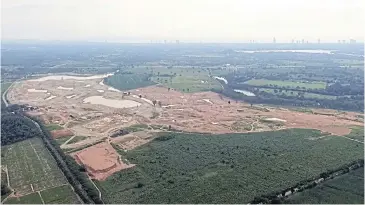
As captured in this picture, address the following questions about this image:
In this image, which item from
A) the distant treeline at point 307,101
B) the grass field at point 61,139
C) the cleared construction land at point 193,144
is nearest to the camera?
the cleared construction land at point 193,144

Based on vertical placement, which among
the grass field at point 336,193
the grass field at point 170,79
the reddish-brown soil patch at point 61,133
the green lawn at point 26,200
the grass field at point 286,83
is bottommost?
the green lawn at point 26,200

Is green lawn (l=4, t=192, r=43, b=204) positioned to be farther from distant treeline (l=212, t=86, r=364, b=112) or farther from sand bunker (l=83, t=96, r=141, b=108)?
distant treeline (l=212, t=86, r=364, b=112)

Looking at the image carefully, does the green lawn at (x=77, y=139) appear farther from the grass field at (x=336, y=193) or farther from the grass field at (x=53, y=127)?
the grass field at (x=336, y=193)

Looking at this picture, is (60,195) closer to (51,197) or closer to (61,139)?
(51,197)

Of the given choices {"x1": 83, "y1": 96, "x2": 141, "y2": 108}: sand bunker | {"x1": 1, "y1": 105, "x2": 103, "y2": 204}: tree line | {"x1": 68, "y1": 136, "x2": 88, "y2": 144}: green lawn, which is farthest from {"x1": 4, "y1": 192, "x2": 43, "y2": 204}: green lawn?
{"x1": 83, "y1": 96, "x2": 141, "y2": 108}: sand bunker

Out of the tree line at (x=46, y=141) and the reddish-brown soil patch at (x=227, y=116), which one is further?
the reddish-brown soil patch at (x=227, y=116)

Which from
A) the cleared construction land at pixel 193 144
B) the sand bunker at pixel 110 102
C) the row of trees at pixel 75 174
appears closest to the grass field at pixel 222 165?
the cleared construction land at pixel 193 144
